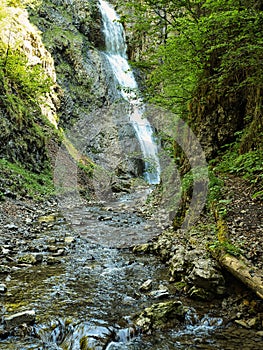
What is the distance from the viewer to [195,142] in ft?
25.5

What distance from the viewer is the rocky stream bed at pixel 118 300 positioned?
3268 millimetres

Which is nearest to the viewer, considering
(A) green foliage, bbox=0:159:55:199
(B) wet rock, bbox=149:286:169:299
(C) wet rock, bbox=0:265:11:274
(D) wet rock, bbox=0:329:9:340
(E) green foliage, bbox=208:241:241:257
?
(D) wet rock, bbox=0:329:9:340

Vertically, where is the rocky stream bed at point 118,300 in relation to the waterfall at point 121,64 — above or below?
below

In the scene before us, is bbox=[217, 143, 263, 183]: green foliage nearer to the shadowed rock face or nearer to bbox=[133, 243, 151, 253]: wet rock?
bbox=[133, 243, 151, 253]: wet rock

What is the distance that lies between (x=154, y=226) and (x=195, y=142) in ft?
9.11

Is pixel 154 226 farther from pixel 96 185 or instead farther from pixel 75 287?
pixel 96 185

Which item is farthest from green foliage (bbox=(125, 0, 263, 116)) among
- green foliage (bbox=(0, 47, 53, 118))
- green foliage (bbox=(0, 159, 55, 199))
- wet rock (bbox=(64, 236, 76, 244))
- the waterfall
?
the waterfall

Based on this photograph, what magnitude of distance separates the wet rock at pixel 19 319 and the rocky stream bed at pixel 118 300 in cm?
1

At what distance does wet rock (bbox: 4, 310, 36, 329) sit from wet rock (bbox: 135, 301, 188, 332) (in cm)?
125

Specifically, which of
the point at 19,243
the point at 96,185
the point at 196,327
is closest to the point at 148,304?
the point at 196,327

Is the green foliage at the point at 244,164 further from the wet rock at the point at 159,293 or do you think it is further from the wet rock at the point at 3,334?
the wet rock at the point at 3,334

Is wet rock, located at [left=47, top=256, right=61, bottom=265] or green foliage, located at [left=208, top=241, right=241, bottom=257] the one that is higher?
green foliage, located at [left=208, top=241, right=241, bottom=257]

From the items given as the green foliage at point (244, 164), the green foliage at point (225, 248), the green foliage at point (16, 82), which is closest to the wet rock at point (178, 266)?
the green foliage at point (225, 248)

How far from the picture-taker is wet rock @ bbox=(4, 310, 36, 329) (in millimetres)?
3402
